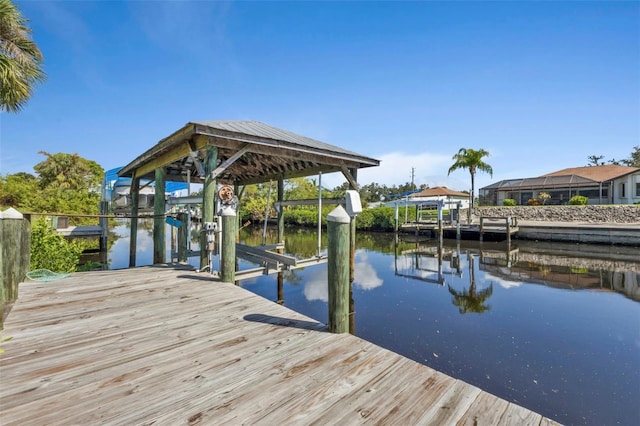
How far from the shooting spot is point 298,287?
9602 millimetres

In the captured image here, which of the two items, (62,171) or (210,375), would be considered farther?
(62,171)

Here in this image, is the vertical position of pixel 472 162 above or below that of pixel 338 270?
above

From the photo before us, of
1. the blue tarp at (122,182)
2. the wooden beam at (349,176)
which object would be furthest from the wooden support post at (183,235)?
the blue tarp at (122,182)

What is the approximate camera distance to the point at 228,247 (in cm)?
472

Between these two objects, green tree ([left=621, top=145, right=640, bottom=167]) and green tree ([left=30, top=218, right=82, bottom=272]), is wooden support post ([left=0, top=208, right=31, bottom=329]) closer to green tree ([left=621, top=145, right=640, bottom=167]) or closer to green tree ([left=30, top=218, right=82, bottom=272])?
green tree ([left=30, top=218, right=82, bottom=272])

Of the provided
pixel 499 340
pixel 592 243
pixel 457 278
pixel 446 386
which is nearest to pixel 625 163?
pixel 592 243

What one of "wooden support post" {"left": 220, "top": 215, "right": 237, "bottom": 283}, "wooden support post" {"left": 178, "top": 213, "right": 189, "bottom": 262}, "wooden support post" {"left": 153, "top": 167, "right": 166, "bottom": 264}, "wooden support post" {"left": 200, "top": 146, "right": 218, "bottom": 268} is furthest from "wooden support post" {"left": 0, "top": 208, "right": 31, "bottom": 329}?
"wooden support post" {"left": 153, "top": 167, "right": 166, "bottom": 264}

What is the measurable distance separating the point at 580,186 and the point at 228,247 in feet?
126

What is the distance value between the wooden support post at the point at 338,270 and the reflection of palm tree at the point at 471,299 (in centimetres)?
555

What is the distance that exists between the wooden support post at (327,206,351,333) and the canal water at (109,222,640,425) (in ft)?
9.20

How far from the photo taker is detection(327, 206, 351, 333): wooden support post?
9.79ft

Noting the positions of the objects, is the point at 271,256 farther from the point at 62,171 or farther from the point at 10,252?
the point at 62,171

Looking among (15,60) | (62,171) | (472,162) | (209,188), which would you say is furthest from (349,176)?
(62,171)

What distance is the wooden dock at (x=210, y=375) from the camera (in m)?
1.78
